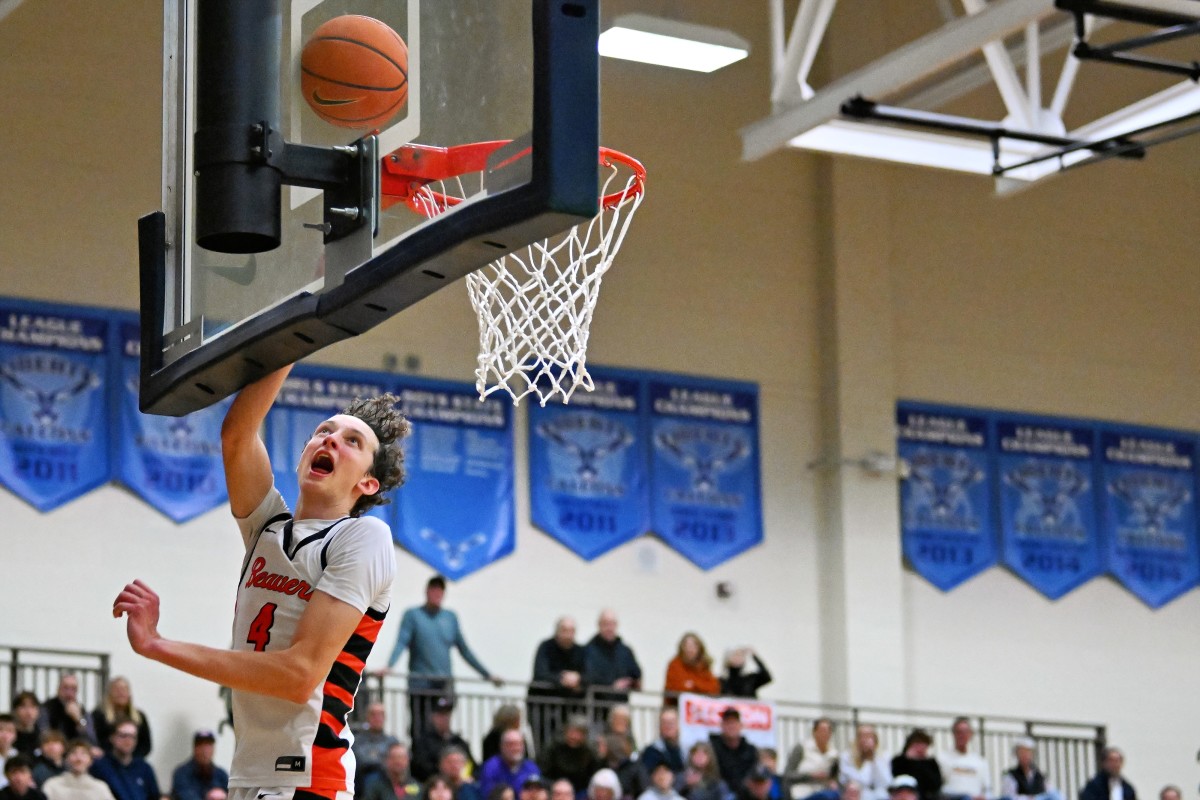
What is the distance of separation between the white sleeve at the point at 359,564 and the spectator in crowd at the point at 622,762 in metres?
12.4

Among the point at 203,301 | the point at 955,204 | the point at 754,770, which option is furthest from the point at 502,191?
the point at 955,204

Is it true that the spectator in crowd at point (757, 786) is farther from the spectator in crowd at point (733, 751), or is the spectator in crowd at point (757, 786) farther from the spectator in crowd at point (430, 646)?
the spectator in crowd at point (430, 646)

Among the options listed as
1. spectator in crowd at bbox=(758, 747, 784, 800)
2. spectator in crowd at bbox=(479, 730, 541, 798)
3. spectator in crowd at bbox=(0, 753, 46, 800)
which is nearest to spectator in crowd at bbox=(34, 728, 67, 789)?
spectator in crowd at bbox=(0, 753, 46, 800)

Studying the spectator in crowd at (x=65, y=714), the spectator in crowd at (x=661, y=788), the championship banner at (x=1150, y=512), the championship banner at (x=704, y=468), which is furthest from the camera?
the championship banner at (x=1150, y=512)

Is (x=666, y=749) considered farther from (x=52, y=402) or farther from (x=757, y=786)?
(x=52, y=402)

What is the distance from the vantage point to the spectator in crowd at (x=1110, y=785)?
20328mm

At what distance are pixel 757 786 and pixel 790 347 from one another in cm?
630

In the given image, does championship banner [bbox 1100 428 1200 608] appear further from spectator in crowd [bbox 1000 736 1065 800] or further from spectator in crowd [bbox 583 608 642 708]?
spectator in crowd [bbox 583 608 642 708]

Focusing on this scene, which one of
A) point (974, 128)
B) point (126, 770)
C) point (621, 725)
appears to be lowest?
point (126, 770)

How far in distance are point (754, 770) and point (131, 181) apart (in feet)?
26.8

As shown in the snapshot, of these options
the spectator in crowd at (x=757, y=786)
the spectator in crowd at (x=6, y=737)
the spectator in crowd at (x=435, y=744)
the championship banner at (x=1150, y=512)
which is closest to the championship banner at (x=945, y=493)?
the championship banner at (x=1150, y=512)

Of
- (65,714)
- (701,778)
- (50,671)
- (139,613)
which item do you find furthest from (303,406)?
(139,613)

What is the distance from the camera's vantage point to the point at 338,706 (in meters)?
4.94

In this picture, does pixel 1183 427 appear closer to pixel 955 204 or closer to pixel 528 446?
pixel 955 204
